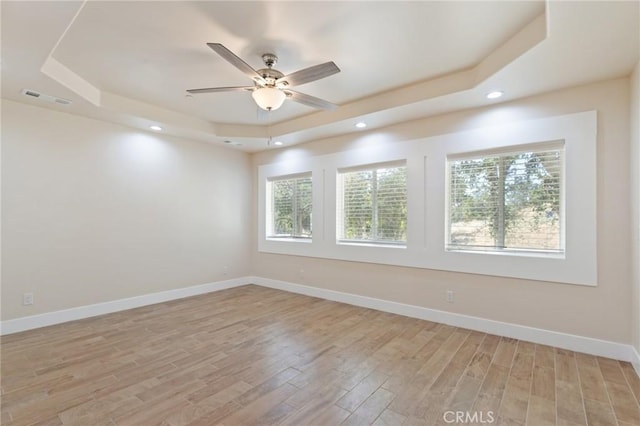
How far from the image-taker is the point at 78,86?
10.8 feet

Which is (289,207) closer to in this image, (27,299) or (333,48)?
(333,48)

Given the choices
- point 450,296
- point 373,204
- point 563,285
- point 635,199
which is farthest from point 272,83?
point 563,285

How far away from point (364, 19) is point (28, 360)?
13.7 ft

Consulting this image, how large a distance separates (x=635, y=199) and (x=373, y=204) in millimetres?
2735

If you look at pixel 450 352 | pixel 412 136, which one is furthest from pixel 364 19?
pixel 450 352

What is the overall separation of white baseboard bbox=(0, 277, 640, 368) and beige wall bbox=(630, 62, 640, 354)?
0.26 m

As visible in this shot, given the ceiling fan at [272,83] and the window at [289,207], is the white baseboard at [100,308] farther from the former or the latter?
the ceiling fan at [272,83]

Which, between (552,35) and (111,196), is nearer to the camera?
(552,35)

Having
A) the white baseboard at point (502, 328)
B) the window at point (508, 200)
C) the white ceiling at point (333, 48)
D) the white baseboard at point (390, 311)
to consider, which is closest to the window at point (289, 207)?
the white baseboard at point (390, 311)

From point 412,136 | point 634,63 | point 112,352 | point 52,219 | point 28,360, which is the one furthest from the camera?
point 412,136

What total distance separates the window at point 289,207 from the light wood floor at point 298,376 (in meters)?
2.14

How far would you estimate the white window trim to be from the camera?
9.61ft

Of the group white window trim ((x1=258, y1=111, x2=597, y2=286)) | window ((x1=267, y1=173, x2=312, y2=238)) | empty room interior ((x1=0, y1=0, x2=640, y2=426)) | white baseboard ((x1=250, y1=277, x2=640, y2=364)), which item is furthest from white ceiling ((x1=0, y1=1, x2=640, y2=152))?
white baseboard ((x1=250, y1=277, x2=640, y2=364))

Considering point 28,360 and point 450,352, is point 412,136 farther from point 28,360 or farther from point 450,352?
point 28,360
